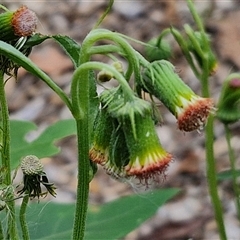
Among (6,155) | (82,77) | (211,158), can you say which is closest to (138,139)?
(82,77)

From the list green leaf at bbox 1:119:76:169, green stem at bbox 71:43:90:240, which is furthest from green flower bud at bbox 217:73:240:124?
green stem at bbox 71:43:90:240

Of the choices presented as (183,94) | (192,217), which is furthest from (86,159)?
(192,217)

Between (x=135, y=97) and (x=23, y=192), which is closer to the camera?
(x=135, y=97)

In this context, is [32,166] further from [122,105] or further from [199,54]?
[199,54]

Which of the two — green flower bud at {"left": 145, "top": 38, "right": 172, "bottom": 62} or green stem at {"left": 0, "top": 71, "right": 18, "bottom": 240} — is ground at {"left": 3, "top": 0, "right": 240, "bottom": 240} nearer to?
green flower bud at {"left": 145, "top": 38, "right": 172, "bottom": 62}

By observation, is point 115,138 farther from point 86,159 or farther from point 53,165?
point 53,165

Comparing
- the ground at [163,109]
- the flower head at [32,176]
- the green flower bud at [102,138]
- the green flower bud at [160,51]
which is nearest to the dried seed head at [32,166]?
the flower head at [32,176]
